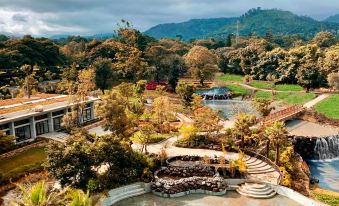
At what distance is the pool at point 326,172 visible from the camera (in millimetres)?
36906

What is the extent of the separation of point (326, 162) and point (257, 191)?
19.6m

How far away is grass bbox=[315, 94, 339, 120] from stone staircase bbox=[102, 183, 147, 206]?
3954cm

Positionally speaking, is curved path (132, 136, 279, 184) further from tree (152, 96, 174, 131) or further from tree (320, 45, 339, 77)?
tree (320, 45, 339, 77)

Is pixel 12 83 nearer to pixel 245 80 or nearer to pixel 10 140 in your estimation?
pixel 10 140

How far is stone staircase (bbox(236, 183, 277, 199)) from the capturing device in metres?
29.8

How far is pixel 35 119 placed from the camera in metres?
42.9

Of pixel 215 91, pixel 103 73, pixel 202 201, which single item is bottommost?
pixel 202 201

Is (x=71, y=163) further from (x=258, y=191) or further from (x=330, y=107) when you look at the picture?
(x=330, y=107)

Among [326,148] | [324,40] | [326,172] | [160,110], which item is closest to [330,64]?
[326,148]

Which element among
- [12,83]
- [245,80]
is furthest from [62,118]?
[245,80]

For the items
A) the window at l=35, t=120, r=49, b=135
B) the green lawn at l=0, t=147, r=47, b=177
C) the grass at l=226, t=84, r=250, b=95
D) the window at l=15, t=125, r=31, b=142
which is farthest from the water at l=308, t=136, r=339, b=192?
the grass at l=226, t=84, r=250, b=95

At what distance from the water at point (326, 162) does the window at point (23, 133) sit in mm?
32693

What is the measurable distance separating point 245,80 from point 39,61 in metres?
52.4

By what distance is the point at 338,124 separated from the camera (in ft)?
180
